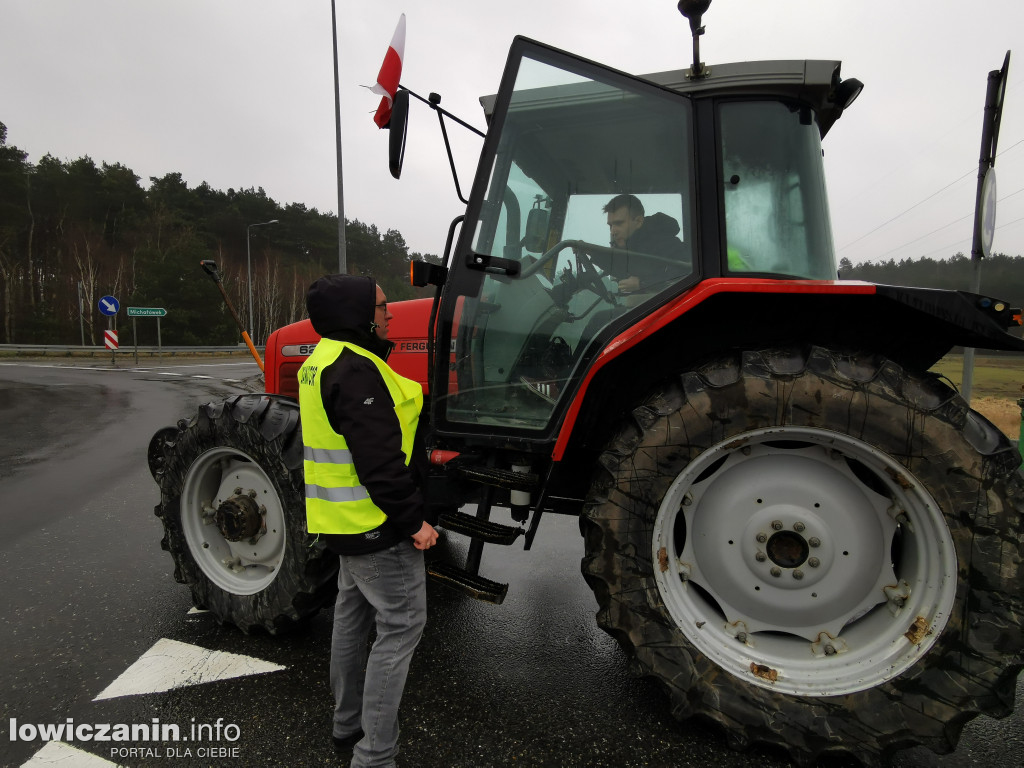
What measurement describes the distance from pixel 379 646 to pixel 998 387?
37.9ft

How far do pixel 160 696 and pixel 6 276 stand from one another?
44.2m

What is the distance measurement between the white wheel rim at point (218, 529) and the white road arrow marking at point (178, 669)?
292 millimetres

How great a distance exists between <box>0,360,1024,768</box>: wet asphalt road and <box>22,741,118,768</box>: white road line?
2 cm

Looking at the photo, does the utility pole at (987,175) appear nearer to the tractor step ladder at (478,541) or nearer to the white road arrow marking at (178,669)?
the tractor step ladder at (478,541)

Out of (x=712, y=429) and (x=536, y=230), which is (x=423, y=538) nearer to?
(x=712, y=429)

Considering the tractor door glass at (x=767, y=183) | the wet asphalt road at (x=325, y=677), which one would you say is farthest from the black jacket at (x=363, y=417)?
the tractor door glass at (x=767, y=183)

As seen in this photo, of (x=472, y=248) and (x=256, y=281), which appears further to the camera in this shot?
(x=256, y=281)

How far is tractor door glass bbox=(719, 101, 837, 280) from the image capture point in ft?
7.16

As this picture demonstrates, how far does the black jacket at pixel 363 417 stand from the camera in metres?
1.66

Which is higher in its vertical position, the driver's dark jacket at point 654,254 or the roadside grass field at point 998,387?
the driver's dark jacket at point 654,254

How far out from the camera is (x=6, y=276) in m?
34.0

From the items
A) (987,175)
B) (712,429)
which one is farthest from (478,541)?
(987,175)

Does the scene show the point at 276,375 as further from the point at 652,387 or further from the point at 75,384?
the point at 75,384

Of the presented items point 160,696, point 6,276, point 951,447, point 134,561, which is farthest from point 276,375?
point 6,276
